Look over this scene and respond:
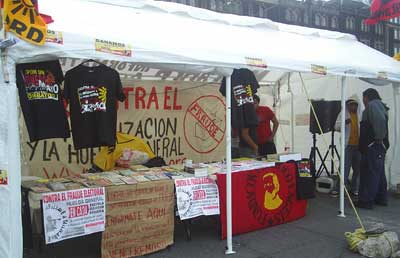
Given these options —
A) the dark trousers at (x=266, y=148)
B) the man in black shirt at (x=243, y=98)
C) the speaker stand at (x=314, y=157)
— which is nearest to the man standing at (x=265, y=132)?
the dark trousers at (x=266, y=148)

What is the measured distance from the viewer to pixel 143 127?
7691 millimetres

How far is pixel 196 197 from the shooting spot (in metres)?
4.83

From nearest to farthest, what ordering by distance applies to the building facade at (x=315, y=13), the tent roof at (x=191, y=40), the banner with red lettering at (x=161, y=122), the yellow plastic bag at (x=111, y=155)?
the tent roof at (x=191, y=40) < the yellow plastic bag at (x=111, y=155) < the banner with red lettering at (x=161, y=122) < the building facade at (x=315, y=13)

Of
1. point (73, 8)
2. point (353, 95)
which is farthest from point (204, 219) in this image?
point (353, 95)

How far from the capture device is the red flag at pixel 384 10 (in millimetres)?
A: 8430

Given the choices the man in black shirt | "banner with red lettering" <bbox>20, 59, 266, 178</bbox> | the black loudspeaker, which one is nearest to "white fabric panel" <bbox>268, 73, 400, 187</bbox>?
the black loudspeaker

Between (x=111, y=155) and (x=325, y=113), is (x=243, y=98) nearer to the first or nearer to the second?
(x=111, y=155)

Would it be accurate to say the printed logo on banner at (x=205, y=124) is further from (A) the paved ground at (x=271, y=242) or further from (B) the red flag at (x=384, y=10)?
(B) the red flag at (x=384, y=10)

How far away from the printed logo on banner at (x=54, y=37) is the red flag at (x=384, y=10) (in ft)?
23.7

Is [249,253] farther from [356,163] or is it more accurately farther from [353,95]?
[353,95]

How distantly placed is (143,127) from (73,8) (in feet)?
11.4

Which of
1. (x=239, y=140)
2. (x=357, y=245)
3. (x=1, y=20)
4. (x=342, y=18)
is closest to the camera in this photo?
(x=1, y=20)

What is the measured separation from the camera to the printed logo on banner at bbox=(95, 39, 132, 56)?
11.9ft

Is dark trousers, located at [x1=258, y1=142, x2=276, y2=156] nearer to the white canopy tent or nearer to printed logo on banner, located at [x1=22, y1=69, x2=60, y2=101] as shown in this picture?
the white canopy tent
